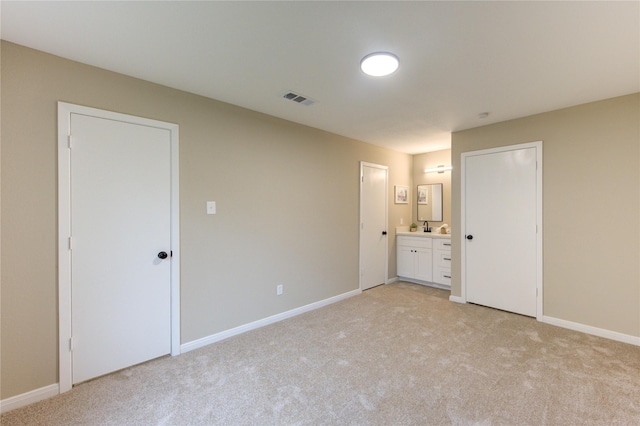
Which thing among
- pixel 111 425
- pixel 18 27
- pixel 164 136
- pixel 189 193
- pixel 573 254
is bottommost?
pixel 111 425

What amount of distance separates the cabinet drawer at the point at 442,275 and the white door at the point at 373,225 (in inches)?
32.5

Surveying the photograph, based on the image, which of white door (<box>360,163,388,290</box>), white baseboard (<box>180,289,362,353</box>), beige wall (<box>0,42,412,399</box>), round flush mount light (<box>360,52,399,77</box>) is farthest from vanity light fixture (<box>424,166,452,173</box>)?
round flush mount light (<box>360,52,399,77</box>)

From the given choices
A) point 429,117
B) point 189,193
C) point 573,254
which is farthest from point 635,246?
point 189,193

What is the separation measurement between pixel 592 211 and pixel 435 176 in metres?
2.45

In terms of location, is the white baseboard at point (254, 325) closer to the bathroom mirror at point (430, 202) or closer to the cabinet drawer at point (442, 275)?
the cabinet drawer at point (442, 275)

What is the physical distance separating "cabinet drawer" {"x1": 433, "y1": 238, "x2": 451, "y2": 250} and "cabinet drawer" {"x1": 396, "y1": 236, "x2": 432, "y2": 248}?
0.35 ft

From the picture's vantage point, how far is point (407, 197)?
5.48 metres

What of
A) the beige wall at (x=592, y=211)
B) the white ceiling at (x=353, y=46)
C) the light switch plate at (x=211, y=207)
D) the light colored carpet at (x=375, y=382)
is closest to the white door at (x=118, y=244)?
the light colored carpet at (x=375, y=382)

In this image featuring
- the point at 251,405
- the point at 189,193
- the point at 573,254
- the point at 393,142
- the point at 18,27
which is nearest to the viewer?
the point at 18,27

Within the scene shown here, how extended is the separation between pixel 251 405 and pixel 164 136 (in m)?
2.32

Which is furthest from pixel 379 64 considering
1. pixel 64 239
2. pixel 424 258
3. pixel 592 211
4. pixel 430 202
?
pixel 430 202

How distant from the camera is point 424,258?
4.79 m

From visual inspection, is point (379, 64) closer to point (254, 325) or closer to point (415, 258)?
point (254, 325)

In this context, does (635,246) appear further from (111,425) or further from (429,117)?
(111,425)
